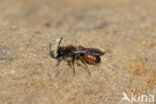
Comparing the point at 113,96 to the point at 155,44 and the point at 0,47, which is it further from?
the point at 0,47

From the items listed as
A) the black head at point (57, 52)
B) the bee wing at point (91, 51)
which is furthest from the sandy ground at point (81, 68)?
the bee wing at point (91, 51)

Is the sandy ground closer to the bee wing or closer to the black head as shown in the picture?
the black head

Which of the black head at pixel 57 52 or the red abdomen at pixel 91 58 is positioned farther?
the black head at pixel 57 52

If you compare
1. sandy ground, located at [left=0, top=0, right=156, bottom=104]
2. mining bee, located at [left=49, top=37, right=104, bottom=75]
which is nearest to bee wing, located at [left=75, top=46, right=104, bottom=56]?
mining bee, located at [left=49, top=37, right=104, bottom=75]

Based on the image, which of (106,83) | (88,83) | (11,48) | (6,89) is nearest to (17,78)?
(6,89)

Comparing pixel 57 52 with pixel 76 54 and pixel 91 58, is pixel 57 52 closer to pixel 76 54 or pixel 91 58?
pixel 76 54

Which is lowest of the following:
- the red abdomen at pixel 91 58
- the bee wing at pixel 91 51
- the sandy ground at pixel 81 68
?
the sandy ground at pixel 81 68

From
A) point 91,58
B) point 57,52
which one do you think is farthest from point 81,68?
point 57,52

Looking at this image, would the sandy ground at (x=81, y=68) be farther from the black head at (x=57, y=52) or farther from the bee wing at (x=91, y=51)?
the bee wing at (x=91, y=51)
